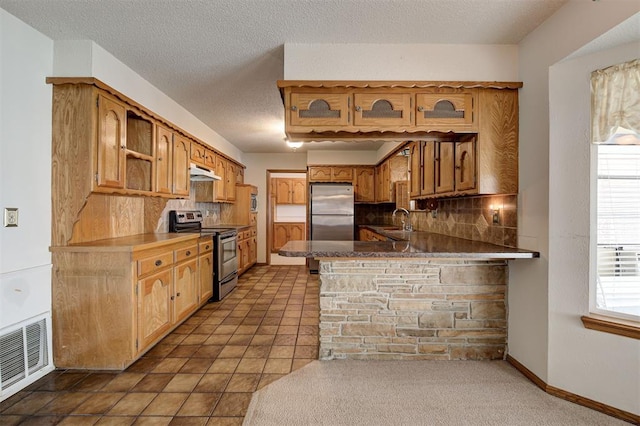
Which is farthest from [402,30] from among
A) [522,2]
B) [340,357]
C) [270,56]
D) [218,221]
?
[218,221]

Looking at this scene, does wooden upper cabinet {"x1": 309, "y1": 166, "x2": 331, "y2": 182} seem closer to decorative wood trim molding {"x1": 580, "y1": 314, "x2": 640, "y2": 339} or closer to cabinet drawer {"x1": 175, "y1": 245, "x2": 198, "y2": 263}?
cabinet drawer {"x1": 175, "y1": 245, "x2": 198, "y2": 263}

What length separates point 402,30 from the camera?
216cm

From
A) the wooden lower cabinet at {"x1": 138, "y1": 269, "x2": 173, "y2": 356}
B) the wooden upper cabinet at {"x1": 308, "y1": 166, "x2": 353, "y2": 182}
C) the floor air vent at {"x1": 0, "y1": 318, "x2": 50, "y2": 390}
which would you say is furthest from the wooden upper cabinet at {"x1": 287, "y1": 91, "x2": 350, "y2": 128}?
the wooden upper cabinet at {"x1": 308, "y1": 166, "x2": 353, "y2": 182}

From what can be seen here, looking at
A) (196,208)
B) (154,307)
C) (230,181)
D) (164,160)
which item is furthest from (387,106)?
(230,181)

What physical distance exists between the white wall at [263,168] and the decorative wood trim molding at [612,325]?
5317mm

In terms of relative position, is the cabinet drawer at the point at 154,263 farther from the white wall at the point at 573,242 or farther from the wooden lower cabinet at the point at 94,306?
the white wall at the point at 573,242

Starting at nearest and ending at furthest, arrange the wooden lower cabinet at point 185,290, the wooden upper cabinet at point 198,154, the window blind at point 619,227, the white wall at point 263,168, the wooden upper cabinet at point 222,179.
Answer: the window blind at point 619,227
the wooden lower cabinet at point 185,290
the wooden upper cabinet at point 198,154
the wooden upper cabinet at point 222,179
the white wall at point 263,168

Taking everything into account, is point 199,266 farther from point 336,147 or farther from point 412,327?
point 336,147

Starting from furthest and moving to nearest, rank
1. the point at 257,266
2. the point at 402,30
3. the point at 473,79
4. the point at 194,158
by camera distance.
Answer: the point at 257,266, the point at 194,158, the point at 473,79, the point at 402,30

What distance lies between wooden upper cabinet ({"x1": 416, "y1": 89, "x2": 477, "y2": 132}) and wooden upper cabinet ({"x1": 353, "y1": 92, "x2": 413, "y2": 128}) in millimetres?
91

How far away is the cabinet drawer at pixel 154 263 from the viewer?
2.41 metres

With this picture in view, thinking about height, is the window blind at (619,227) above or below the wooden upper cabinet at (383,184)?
below

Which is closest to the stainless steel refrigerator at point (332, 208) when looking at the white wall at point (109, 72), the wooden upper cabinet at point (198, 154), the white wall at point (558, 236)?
the wooden upper cabinet at point (198, 154)

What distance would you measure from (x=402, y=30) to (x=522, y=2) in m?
0.71
